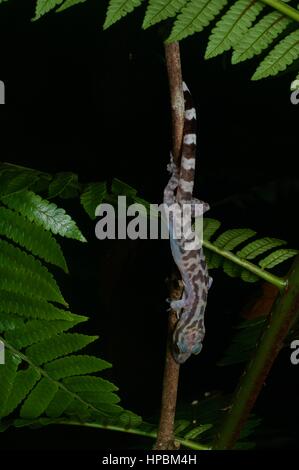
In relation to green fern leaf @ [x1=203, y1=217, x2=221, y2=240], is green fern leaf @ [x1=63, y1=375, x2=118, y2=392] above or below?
→ below

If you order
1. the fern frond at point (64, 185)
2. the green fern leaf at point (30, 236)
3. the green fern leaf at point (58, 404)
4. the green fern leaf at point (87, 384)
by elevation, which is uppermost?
the fern frond at point (64, 185)

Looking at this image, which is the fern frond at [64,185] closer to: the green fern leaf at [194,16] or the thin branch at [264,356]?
the green fern leaf at [194,16]

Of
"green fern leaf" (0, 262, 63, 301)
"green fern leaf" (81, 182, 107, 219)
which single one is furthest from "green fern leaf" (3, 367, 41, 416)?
"green fern leaf" (81, 182, 107, 219)

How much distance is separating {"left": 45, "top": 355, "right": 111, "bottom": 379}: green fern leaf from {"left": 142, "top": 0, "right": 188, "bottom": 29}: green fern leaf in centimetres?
90

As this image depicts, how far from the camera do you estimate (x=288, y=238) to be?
3.78 m

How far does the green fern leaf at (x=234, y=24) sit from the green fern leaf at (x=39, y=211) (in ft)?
1.89

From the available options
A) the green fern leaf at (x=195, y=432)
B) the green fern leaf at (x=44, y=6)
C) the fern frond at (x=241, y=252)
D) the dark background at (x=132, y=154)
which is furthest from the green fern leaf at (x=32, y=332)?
the dark background at (x=132, y=154)

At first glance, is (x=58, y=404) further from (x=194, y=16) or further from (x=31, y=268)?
(x=194, y=16)

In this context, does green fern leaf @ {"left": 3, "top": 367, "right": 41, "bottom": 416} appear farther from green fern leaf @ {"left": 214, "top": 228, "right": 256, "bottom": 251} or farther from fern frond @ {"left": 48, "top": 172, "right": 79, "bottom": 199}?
green fern leaf @ {"left": 214, "top": 228, "right": 256, "bottom": 251}

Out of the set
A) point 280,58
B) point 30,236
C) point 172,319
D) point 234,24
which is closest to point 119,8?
point 234,24

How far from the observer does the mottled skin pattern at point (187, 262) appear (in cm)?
189

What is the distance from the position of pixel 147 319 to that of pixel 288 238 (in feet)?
2.80

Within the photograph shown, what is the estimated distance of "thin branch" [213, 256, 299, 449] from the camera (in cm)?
181
